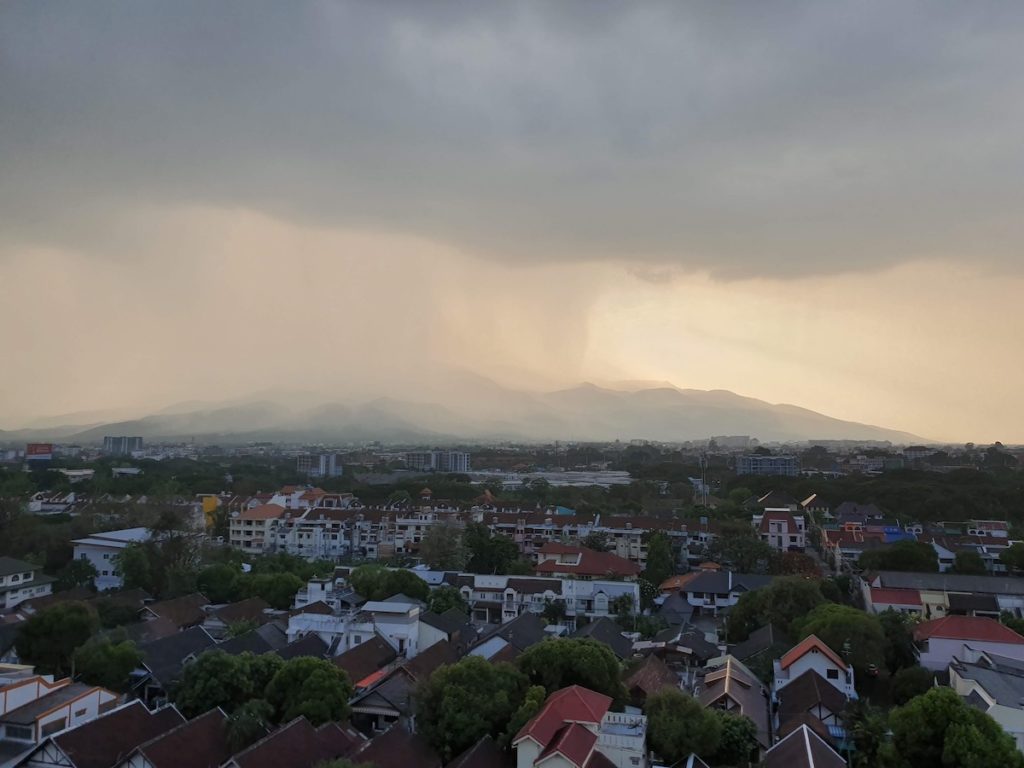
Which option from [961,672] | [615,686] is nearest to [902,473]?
[961,672]

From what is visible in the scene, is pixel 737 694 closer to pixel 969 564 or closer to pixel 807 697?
pixel 807 697

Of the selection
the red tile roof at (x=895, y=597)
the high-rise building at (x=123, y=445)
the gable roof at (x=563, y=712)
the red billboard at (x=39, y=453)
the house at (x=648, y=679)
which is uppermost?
the gable roof at (x=563, y=712)

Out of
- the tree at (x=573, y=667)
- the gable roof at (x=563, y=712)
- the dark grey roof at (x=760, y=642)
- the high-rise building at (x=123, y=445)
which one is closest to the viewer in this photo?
the gable roof at (x=563, y=712)

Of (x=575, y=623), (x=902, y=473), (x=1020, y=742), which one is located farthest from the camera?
(x=902, y=473)

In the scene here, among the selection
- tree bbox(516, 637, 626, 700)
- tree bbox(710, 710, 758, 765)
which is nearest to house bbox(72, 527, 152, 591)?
tree bbox(516, 637, 626, 700)

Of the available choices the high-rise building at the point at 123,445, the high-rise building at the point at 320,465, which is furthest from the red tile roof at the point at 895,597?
the high-rise building at the point at 123,445

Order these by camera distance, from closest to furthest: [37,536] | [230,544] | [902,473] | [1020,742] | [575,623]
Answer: [1020,742] → [575,623] → [37,536] → [230,544] → [902,473]

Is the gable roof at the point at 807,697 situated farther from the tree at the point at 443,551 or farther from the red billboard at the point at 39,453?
the red billboard at the point at 39,453

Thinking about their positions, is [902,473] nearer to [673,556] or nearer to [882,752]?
[673,556]
